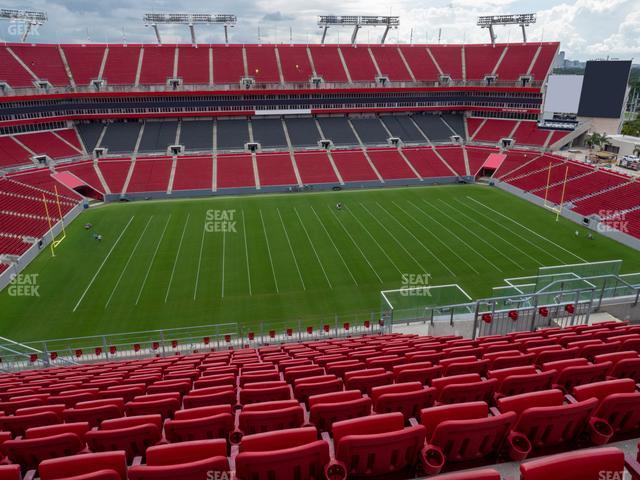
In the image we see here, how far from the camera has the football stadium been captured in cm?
450

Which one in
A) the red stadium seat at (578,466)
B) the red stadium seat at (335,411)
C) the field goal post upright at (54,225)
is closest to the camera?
the red stadium seat at (578,466)

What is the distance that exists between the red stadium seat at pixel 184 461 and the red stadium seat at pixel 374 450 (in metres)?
1.10

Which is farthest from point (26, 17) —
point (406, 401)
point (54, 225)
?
point (406, 401)

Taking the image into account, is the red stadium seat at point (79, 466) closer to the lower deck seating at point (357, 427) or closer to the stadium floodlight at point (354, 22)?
the lower deck seating at point (357, 427)

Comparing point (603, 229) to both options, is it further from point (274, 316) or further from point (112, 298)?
point (112, 298)

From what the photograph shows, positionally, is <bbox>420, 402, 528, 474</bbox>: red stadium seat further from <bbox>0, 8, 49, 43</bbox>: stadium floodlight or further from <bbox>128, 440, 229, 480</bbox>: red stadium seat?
<bbox>0, 8, 49, 43</bbox>: stadium floodlight

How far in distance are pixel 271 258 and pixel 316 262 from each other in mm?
3152

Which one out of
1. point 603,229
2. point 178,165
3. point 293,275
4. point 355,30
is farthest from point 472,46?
point 293,275

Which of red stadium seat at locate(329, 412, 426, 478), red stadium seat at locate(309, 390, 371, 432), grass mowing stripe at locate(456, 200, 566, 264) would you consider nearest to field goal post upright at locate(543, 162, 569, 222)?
grass mowing stripe at locate(456, 200, 566, 264)

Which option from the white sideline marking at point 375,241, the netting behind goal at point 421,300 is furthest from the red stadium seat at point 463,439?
the white sideline marking at point 375,241

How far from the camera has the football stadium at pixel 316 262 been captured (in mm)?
4500

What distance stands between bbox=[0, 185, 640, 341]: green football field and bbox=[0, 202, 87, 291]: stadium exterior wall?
2.01ft

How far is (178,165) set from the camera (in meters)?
47.0

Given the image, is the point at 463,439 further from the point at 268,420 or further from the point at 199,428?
the point at 199,428
